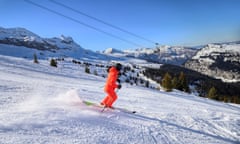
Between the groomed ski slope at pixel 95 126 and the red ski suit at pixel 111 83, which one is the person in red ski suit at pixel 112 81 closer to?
the red ski suit at pixel 111 83

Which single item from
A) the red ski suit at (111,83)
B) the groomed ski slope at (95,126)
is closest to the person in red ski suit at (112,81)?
the red ski suit at (111,83)

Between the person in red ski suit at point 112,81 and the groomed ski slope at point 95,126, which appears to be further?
the person in red ski suit at point 112,81

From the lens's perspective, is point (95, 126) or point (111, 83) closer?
point (95, 126)

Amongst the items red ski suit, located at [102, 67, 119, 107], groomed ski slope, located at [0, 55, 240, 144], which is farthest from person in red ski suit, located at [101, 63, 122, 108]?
groomed ski slope, located at [0, 55, 240, 144]

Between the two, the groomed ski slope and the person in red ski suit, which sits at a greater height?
the person in red ski suit

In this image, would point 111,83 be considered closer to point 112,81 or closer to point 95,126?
point 112,81

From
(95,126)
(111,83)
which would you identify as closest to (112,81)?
(111,83)

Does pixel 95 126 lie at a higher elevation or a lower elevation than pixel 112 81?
lower

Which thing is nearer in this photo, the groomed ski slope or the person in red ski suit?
the groomed ski slope

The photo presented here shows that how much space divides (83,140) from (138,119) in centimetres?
333

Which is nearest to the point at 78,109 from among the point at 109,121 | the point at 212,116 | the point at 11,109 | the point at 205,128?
the point at 109,121

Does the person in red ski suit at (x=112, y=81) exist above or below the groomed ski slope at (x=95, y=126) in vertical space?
above

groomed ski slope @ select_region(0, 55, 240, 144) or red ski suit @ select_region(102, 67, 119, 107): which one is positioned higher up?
red ski suit @ select_region(102, 67, 119, 107)

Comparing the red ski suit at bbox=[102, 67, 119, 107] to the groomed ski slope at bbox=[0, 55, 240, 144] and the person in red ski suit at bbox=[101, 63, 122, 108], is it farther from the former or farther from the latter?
the groomed ski slope at bbox=[0, 55, 240, 144]
